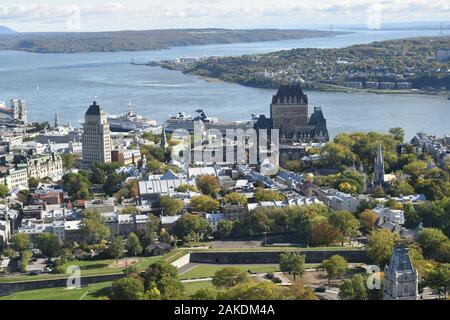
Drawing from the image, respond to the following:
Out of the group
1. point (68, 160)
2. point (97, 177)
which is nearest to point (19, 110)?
point (68, 160)

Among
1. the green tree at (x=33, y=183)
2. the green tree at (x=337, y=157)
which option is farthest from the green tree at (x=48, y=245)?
the green tree at (x=337, y=157)

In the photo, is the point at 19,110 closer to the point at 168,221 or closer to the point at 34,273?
the point at 168,221

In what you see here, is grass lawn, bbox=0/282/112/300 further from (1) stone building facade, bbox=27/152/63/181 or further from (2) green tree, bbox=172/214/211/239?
(1) stone building facade, bbox=27/152/63/181

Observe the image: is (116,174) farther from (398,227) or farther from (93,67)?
→ (93,67)

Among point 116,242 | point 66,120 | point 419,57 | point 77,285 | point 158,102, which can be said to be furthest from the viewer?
point 419,57
